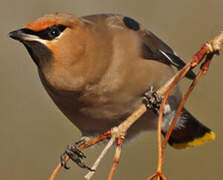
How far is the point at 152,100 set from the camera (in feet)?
13.6

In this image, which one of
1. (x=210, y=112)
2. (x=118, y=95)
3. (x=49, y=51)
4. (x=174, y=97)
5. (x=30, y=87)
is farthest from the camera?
(x=30, y=87)

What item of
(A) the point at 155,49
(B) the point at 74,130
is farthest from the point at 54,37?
(B) the point at 74,130

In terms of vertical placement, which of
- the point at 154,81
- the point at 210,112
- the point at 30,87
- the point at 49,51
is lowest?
the point at 210,112

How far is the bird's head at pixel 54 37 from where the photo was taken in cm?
366

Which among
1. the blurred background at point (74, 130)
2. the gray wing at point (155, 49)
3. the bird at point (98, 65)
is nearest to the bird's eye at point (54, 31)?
the bird at point (98, 65)

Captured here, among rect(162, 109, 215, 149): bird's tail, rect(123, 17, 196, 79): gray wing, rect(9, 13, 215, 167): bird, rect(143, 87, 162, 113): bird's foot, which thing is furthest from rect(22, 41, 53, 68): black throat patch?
rect(162, 109, 215, 149): bird's tail

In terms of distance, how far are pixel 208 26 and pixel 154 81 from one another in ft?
7.79

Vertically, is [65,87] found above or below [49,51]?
below

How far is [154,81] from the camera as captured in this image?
4.46 meters

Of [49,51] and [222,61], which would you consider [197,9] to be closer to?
[222,61]

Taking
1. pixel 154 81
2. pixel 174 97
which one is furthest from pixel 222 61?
pixel 154 81

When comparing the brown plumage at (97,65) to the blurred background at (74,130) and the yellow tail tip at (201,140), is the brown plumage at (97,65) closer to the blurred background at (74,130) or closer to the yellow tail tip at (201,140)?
the yellow tail tip at (201,140)

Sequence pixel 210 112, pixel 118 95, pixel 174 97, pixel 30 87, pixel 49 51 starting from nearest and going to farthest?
pixel 49 51 < pixel 118 95 < pixel 174 97 < pixel 210 112 < pixel 30 87

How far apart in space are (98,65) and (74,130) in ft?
9.32
